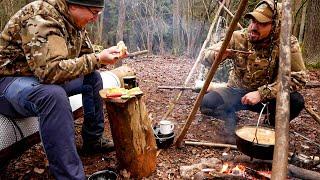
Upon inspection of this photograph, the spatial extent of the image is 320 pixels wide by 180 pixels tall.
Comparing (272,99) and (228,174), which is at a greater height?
(272,99)

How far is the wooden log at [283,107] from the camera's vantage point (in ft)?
6.53

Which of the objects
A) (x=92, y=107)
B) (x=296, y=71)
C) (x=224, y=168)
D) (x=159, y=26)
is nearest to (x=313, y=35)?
(x=296, y=71)

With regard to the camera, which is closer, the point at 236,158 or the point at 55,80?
the point at 55,80

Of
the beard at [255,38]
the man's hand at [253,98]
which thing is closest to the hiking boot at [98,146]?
the man's hand at [253,98]

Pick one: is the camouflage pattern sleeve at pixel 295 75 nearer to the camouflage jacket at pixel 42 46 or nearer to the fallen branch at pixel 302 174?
the fallen branch at pixel 302 174

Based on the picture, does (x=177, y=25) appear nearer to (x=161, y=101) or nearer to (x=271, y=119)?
(x=161, y=101)

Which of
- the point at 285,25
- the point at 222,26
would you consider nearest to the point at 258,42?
the point at 285,25

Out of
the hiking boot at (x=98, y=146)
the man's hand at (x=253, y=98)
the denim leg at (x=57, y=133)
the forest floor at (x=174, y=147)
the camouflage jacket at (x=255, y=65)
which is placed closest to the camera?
the denim leg at (x=57, y=133)

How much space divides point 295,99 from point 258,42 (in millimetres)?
998

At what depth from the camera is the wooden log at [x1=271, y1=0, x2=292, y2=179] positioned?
199cm

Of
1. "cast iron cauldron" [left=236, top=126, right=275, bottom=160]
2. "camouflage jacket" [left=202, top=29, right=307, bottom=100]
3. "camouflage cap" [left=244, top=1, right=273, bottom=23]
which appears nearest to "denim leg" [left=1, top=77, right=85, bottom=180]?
"cast iron cauldron" [left=236, top=126, right=275, bottom=160]

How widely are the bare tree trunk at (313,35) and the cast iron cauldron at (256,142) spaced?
6849mm

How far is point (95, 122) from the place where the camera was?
170 inches

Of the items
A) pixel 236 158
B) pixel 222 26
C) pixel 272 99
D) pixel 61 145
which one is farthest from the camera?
pixel 222 26
